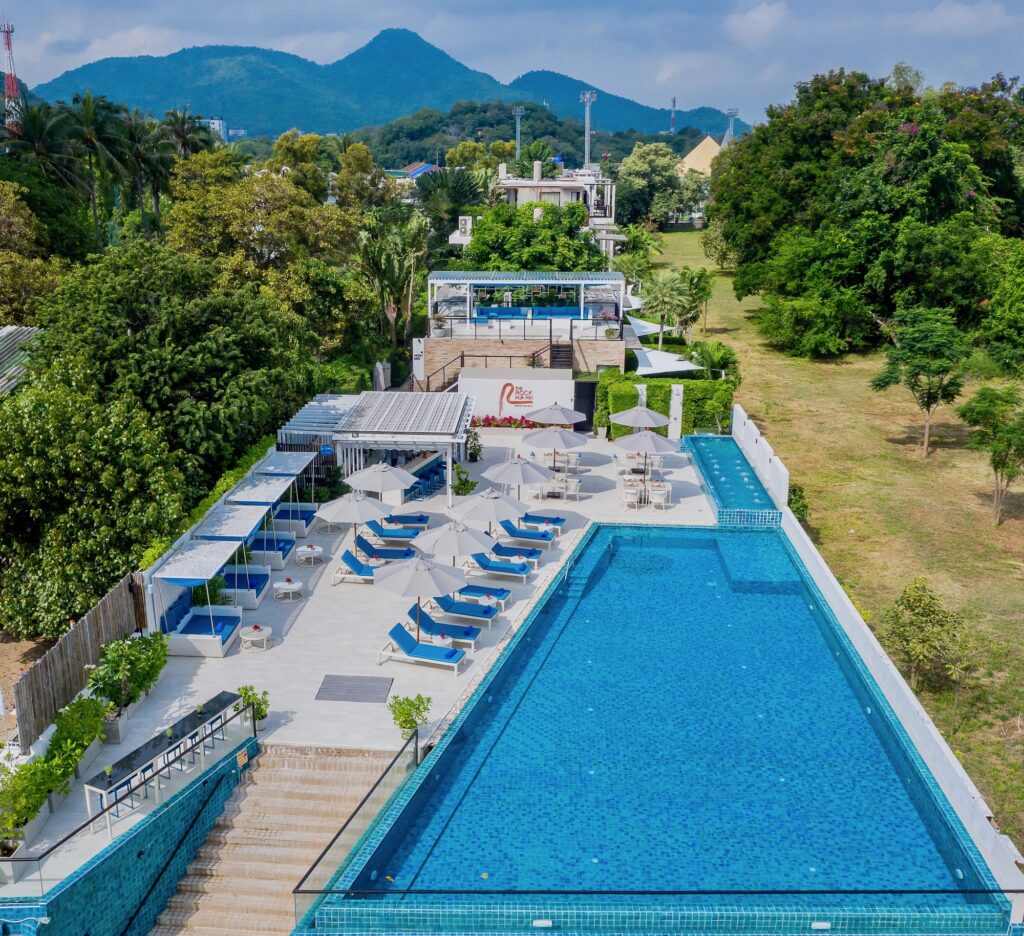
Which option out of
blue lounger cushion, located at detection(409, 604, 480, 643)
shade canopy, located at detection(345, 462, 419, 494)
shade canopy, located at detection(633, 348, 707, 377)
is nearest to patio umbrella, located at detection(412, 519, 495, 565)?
blue lounger cushion, located at detection(409, 604, 480, 643)

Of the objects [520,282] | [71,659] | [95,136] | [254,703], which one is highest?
[95,136]

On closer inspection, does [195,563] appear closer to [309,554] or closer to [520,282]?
[309,554]

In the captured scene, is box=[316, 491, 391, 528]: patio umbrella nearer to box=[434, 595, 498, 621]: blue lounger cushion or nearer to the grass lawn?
box=[434, 595, 498, 621]: blue lounger cushion

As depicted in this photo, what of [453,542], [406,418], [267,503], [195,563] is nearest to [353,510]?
[267,503]

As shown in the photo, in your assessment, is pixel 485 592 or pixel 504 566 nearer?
pixel 485 592

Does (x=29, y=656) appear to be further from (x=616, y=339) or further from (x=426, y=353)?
(x=616, y=339)

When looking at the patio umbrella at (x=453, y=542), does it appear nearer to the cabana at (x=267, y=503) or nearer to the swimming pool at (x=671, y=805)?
the swimming pool at (x=671, y=805)
